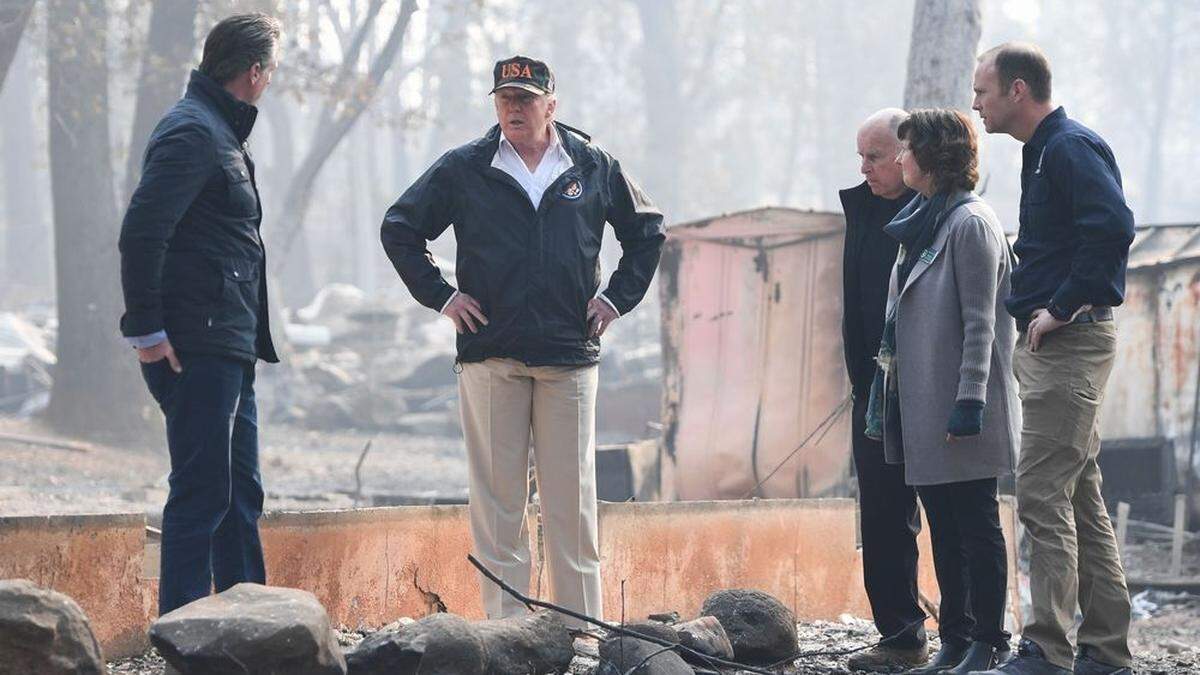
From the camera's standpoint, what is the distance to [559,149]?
5.32 metres

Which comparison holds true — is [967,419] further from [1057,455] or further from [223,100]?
[223,100]

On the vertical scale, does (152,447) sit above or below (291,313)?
below

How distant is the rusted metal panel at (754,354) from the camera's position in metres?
11.3

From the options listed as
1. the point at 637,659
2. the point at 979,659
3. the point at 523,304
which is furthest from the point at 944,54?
the point at 637,659

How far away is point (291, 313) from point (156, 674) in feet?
84.5

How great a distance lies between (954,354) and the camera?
4781 mm

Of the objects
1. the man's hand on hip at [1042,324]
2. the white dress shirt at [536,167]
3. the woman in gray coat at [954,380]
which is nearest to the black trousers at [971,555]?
the woman in gray coat at [954,380]

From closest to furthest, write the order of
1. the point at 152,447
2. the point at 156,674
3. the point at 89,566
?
the point at 156,674 < the point at 89,566 < the point at 152,447

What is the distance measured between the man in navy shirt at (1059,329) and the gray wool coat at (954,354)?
3.9 inches

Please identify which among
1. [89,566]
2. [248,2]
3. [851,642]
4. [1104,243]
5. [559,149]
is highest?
[248,2]

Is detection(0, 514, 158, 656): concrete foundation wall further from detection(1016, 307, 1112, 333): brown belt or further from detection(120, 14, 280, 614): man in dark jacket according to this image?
detection(1016, 307, 1112, 333): brown belt

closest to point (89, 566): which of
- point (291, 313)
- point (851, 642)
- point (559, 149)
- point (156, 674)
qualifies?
point (156, 674)

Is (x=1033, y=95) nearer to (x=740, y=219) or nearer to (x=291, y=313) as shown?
(x=740, y=219)

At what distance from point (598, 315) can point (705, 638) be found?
46.8 inches
